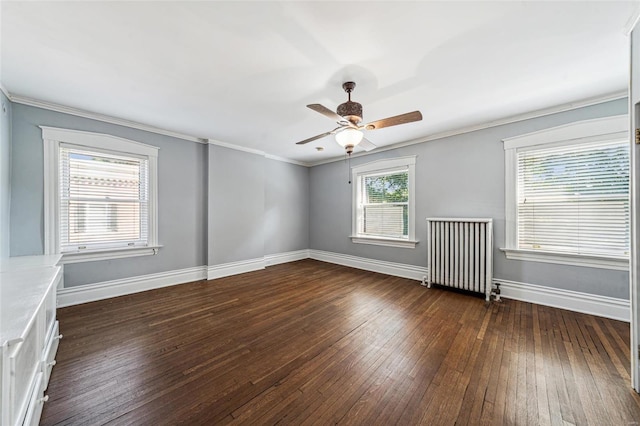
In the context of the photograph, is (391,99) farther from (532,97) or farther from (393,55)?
(532,97)

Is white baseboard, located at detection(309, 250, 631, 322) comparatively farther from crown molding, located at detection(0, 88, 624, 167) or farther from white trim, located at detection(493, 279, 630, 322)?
crown molding, located at detection(0, 88, 624, 167)

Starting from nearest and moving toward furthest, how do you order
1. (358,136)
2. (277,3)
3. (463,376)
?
(277,3)
(463,376)
(358,136)

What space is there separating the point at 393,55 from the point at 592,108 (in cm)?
272

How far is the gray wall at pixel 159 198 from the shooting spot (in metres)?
2.77

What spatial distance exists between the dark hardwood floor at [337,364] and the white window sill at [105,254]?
0.61 meters

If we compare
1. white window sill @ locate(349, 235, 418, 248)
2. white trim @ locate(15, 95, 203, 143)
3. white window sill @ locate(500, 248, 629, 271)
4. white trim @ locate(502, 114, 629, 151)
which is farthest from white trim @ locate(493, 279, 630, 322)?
white trim @ locate(15, 95, 203, 143)

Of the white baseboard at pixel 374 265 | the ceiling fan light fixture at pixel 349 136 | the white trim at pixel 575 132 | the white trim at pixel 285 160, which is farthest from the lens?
the white trim at pixel 285 160

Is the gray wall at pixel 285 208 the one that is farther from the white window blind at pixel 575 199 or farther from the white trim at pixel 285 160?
the white window blind at pixel 575 199

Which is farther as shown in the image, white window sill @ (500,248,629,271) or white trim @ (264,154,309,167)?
white trim @ (264,154,309,167)

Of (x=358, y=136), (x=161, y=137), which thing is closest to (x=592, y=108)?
(x=358, y=136)

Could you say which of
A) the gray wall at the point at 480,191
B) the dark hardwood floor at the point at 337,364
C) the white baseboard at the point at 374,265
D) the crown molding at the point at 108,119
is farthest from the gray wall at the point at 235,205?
the gray wall at the point at 480,191

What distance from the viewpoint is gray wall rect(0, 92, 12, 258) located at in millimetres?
2479

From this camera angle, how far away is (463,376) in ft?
5.76

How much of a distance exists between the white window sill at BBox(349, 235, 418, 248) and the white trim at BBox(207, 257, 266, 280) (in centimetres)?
210
